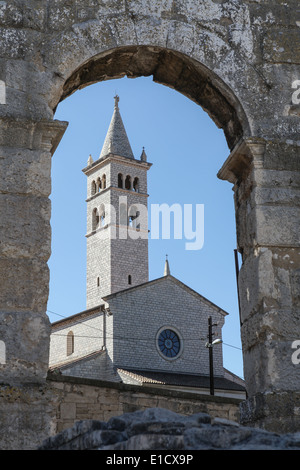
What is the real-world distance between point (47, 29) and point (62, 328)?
33734 millimetres

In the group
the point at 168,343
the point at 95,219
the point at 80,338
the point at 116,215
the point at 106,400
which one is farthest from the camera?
the point at 95,219

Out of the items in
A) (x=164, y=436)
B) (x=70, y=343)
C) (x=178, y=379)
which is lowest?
(x=164, y=436)

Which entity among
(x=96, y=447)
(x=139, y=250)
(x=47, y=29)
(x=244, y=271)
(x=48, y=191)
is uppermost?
(x=139, y=250)

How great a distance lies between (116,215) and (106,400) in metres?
41.6

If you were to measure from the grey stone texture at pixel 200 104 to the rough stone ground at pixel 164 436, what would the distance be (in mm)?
1477

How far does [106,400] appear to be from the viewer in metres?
11.3

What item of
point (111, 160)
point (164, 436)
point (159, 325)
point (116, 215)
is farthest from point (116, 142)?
point (164, 436)

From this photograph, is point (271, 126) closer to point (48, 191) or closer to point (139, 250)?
point (48, 191)

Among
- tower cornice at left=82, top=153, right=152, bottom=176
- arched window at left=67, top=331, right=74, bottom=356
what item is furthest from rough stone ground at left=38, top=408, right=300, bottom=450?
tower cornice at left=82, top=153, right=152, bottom=176

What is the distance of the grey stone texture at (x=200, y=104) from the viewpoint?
17.3 feet

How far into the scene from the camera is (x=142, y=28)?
6074mm

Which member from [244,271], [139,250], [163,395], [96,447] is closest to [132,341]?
[139,250]

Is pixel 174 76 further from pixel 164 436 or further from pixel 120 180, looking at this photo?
pixel 120 180

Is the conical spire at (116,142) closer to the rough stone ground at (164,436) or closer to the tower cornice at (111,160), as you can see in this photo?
the tower cornice at (111,160)
